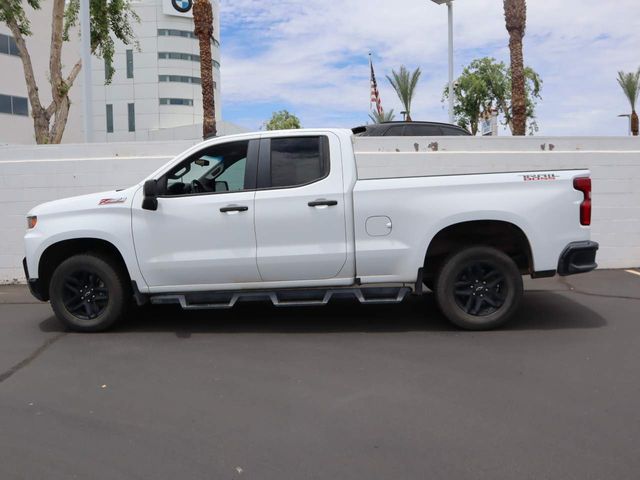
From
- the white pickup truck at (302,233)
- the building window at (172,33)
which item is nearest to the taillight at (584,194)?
the white pickup truck at (302,233)

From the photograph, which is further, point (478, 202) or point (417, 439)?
point (478, 202)

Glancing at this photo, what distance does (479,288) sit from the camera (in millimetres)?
5898

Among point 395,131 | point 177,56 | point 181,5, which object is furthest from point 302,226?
point 181,5

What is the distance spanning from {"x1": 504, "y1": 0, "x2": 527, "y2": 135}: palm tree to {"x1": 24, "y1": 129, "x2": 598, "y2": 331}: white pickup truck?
32.4 feet

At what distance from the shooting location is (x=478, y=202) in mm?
5707

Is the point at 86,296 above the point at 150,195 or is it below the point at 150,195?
below

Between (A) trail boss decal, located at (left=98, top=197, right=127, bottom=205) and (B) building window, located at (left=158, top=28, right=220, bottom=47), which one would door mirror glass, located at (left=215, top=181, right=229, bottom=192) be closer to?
(A) trail boss decal, located at (left=98, top=197, right=127, bottom=205)

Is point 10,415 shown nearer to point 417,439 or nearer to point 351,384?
point 351,384

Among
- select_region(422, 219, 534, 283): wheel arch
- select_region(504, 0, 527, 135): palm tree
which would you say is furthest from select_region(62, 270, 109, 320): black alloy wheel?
select_region(504, 0, 527, 135): palm tree

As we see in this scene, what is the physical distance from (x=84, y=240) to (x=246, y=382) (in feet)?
8.63

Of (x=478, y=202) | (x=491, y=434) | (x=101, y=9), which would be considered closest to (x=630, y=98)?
(x=101, y=9)

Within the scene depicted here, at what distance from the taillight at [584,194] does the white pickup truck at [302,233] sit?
0.01 metres

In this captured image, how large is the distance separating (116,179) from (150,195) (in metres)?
4.18

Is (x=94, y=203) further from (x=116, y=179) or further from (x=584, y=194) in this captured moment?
(x=584, y=194)
